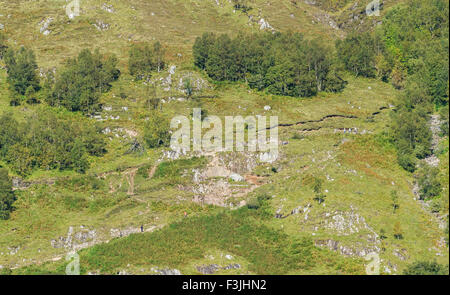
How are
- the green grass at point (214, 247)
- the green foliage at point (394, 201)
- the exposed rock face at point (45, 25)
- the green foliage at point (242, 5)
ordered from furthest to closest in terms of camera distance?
the green foliage at point (242, 5) < the exposed rock face at point (45, 25) < the green foliage at point (394, 201) < the green grass at point (214, 247)

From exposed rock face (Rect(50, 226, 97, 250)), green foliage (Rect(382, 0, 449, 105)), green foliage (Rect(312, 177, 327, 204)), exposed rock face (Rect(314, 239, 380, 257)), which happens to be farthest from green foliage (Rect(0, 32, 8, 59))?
exposed rock face (Rect(314, 239, 380, 257))

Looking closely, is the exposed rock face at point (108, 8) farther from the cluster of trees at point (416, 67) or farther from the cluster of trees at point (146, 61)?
the cluster of trees at point (416, 67)

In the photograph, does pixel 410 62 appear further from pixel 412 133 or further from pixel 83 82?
pixel 83 82

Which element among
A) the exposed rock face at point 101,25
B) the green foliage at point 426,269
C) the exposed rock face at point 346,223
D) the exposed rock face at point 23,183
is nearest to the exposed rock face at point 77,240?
the exposed rock face at point 23,183

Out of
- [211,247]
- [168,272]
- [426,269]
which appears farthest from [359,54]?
[168,272]

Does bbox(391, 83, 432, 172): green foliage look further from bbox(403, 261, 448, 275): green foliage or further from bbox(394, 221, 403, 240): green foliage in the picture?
bbox(403, 261, 448, 275): green foliage
